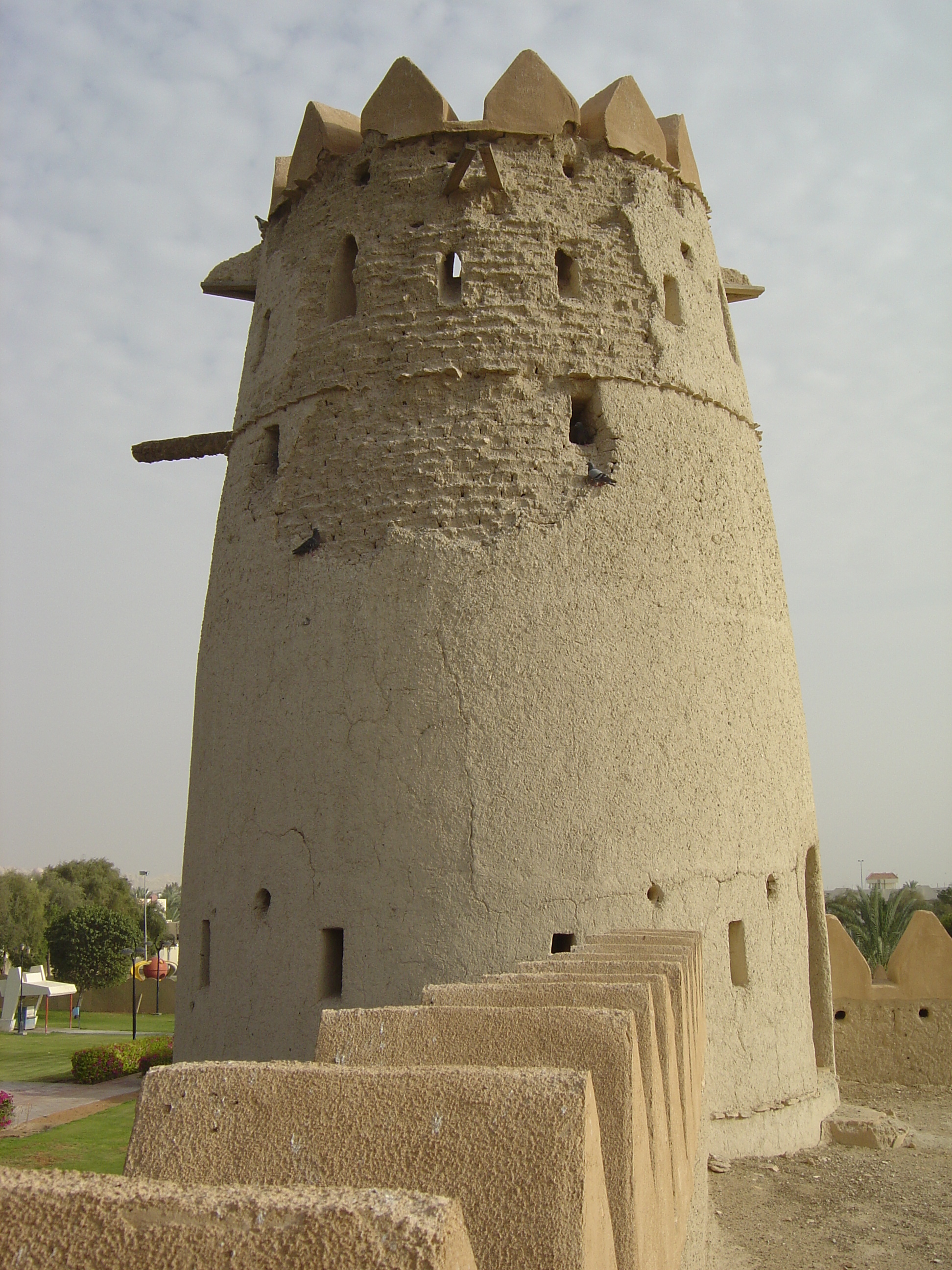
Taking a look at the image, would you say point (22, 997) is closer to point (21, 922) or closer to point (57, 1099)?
point (57, 1099)

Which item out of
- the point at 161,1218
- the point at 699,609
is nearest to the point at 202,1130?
the point at 161,1218

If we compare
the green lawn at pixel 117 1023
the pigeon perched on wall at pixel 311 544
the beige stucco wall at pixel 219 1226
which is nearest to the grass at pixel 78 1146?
the pigeon perched on wall at pixel 311 544

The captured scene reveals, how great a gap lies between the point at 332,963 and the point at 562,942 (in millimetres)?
1645

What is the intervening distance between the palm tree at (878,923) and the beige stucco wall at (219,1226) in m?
17.1

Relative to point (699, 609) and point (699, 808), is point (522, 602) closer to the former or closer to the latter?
point (699, 609)

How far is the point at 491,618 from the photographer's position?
7.58 metres

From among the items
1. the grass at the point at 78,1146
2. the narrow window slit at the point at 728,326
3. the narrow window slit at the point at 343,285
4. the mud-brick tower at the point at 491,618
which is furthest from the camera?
the grass at the point at 78,1146

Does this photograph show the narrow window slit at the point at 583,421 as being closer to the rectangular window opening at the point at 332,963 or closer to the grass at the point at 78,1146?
the rectangular window opening at the point at 332,963

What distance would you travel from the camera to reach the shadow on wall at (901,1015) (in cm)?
1076

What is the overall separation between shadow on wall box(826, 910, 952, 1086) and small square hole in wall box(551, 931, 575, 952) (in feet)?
15.0

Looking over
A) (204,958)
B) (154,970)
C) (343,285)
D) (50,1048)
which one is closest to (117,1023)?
(154,970)

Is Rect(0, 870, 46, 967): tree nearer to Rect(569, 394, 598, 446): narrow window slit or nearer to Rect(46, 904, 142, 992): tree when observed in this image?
Rect(46, 904, 142, 992): tree

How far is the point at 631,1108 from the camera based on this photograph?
7.70 feet

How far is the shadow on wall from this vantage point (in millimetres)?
10758
